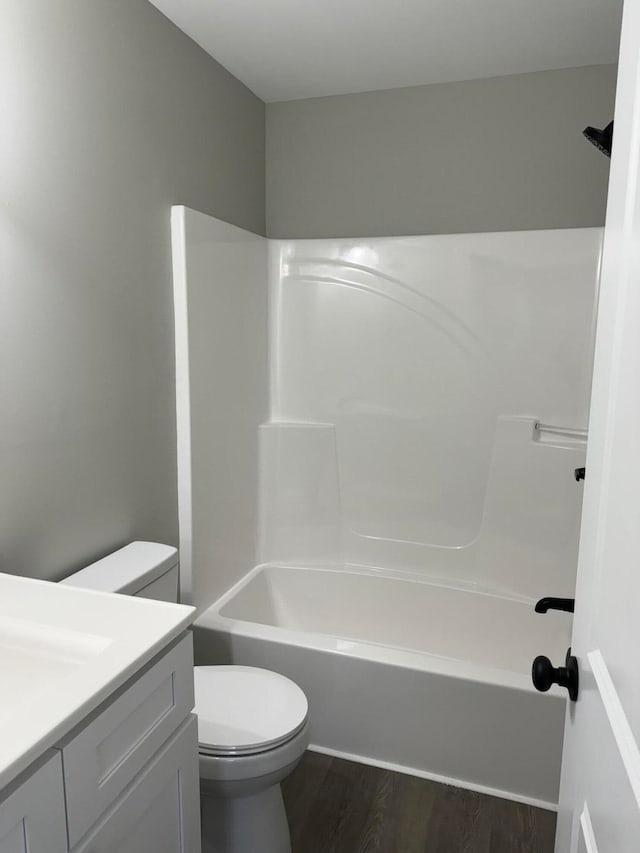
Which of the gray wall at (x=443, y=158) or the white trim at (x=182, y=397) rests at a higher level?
the gray wall at (x=443, y=158)

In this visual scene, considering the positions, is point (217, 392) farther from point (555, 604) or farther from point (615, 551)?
point (615, 551)

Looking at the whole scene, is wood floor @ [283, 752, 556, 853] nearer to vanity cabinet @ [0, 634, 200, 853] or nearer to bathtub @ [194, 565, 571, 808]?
bathtub @ [194, 565, 571, 808]

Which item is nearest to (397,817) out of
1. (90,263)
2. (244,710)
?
(244,710)

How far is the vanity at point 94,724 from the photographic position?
0.86 m

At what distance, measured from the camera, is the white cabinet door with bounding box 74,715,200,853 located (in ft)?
3.35

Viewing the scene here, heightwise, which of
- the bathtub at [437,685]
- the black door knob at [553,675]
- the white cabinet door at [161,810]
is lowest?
the bathtub at [437,685]

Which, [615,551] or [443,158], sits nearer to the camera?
[615,551]

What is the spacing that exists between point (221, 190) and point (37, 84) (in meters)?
0.95

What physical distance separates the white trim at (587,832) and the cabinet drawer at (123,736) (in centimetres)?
71

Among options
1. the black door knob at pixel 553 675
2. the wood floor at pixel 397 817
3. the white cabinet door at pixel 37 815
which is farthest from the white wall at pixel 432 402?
the white cabinet door at pixel 37 815

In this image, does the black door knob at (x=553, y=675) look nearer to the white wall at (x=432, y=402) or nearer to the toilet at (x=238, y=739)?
the toilet at (x=238, y=739)

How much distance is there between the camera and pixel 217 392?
237 centimetres

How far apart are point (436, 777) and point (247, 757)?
844mm

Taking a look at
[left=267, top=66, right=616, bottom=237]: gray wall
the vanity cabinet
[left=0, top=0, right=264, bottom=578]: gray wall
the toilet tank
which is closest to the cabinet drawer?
the vanity cabinet
